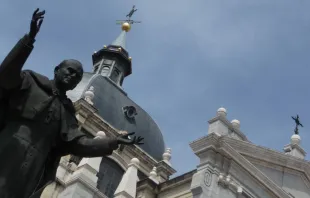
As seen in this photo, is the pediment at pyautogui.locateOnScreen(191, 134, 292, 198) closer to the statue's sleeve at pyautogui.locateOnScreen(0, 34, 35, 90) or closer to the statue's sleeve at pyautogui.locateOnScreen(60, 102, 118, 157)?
the statue's sleeve at pyautogui.locateOnScreen(60, 102, 118, 157)

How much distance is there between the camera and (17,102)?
4.54m

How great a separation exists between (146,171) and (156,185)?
6.40m

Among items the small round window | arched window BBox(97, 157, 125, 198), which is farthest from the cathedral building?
the small round window

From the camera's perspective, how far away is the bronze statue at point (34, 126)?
4.31 metres

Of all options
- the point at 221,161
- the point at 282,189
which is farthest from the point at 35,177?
the point at 282,189

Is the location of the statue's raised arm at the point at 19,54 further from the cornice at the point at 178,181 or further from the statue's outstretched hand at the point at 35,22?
the cornice at the point at 178,181

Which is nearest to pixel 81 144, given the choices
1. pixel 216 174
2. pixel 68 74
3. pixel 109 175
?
pixel 68 74

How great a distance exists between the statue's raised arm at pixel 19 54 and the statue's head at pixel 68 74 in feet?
1.53

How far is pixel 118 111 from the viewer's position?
35906 mm

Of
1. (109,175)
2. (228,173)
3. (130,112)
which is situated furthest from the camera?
(130,112)

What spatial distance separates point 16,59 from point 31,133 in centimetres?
58

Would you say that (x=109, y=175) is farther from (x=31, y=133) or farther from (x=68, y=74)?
(x=31, y=133)

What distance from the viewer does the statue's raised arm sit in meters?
4.30

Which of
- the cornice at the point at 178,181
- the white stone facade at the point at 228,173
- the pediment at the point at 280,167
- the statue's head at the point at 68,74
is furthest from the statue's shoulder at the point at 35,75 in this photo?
the cornice at the point at 178,181
